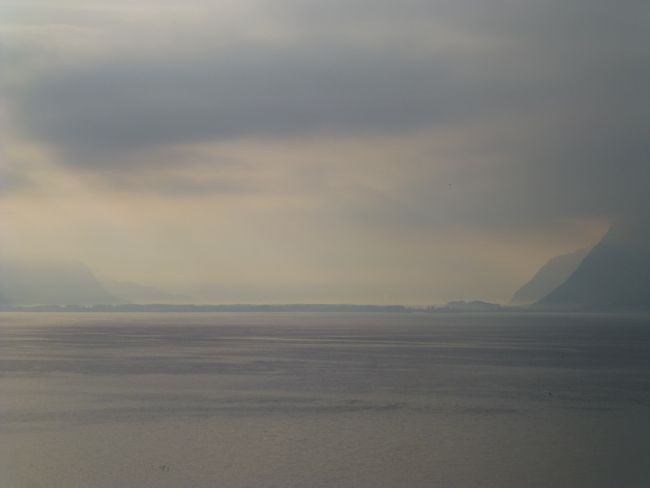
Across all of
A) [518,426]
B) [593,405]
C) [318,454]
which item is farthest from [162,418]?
[593,405]

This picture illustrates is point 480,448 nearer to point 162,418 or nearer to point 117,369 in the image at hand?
point 162,418

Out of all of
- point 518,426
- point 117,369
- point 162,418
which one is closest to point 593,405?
point 518,426

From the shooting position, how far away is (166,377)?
52562 millimetres

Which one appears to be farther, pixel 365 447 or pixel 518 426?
pixel 518 426

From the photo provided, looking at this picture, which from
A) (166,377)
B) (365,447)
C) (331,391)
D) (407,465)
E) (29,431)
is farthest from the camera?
(166,377)

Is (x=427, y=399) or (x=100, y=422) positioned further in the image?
(x=427, y=399)

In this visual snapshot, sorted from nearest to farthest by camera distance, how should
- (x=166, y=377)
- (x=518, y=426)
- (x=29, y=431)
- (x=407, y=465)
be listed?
(x=407, y=465)
(x=29, y=431)
(x=518, y=426)
(x=166, y=377)

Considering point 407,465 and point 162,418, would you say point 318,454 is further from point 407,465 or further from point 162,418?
point 162,418

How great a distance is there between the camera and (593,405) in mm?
40906

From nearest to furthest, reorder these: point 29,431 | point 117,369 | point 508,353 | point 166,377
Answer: point 29,431 → point 166,377 → point 117,369 → point 508,353

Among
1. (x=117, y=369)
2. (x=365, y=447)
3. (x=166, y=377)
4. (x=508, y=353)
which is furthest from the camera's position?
(x=508, y=353)

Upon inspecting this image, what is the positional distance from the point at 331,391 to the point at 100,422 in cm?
1492

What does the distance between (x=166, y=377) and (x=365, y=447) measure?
2648 cm

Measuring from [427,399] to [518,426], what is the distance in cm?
817
